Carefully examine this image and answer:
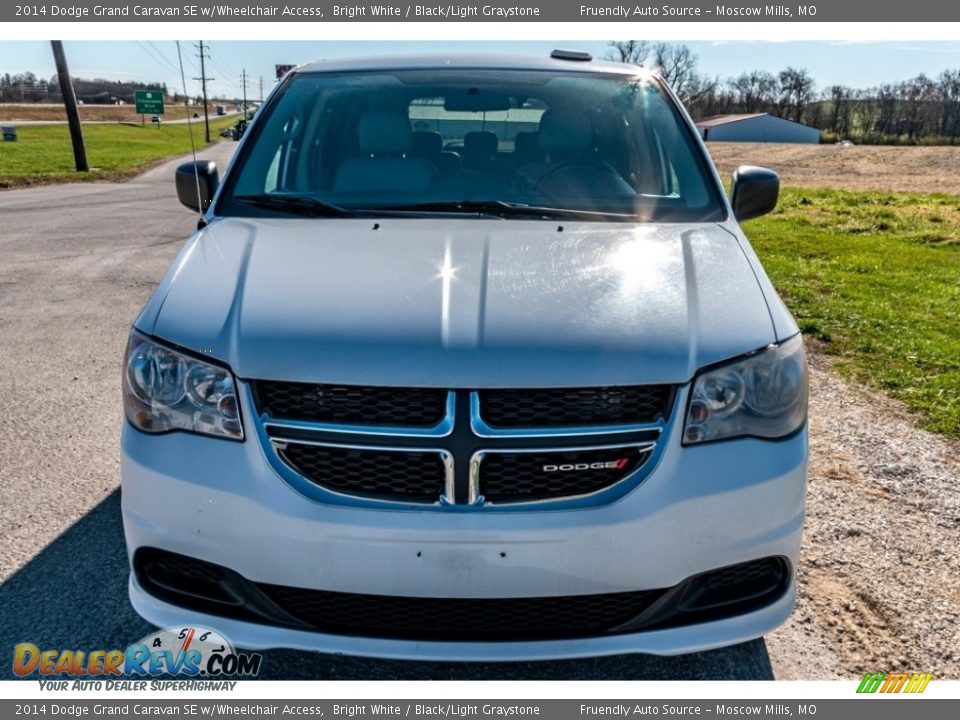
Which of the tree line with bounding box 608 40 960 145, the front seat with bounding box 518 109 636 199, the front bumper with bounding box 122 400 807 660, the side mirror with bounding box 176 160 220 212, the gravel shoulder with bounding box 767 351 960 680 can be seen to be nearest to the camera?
the front bumper with bounding box 122 400 807 660

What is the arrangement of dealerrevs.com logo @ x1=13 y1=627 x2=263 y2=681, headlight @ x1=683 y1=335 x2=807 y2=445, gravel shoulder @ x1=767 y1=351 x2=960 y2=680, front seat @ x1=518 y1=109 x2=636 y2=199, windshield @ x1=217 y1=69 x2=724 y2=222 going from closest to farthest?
1. headlight @ x1=683 y1=335 x2=807 y2=445
2. dealerrevs.com logo @ x1=13 y1=627 x2=263 y2=681
3. gravel shoulder @ x1=767 y1=351 x2=960 y2=680
4. windshield @ x1=217 y1=69 x2=724 y2=222
5. front seat @ x1=518 y1=109 x2=636 y2=199

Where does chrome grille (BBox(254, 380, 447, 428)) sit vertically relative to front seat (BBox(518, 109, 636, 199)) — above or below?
below

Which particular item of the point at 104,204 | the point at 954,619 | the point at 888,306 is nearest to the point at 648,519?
the point at 954,619

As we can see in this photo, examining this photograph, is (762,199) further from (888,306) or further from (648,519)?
(888,306)

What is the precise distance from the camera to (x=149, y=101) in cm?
433

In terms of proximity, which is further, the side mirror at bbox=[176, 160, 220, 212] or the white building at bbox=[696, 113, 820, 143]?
the white building at bbox=[696, 113, 820, 143]

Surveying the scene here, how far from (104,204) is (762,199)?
52.3 feet

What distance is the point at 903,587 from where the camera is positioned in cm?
303

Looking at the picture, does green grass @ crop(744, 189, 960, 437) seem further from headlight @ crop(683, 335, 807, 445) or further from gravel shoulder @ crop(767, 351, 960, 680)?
headlight @ crop(683, 335, 807, 445)

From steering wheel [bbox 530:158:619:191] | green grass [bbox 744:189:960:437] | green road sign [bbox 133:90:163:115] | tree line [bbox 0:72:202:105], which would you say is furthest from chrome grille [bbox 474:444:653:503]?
tree line [bbox 0:72:202:105]

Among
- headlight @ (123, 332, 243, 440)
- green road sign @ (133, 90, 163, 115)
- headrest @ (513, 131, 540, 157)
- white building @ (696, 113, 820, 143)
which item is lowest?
white building @ (696, 113, 820, 143)

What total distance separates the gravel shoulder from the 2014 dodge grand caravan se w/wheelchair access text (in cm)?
58

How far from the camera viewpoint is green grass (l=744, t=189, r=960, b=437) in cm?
551

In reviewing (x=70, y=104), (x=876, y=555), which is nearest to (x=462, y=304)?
(x=876, y=555)
